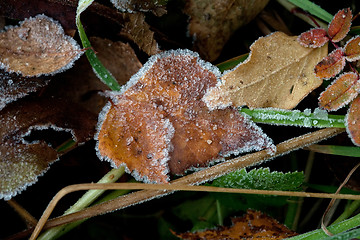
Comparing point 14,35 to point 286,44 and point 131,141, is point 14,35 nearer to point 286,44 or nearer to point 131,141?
point 131,141

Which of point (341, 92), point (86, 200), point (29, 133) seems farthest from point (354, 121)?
point (29, 133)

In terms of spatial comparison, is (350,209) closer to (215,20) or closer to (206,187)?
(206,187)

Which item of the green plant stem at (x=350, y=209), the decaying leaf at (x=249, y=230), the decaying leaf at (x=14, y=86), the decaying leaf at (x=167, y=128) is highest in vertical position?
the decaying leaf at (x=14, y=86)

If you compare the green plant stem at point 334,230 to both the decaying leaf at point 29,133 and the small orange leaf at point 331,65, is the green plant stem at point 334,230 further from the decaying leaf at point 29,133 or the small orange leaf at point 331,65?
the decaying leaf at point 29,133

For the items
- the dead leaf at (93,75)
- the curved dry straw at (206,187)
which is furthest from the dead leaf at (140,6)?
the curved dry straw at (206,187)

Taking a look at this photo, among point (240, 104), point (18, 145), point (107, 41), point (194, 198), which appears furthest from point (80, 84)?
point (194, 198)

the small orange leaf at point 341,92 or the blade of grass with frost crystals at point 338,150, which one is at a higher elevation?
the small orange leaf at point 341,92
